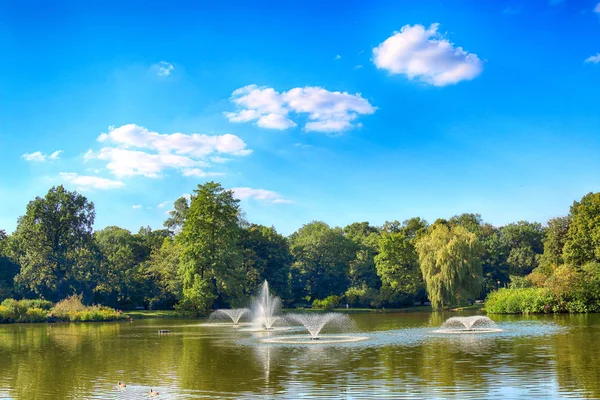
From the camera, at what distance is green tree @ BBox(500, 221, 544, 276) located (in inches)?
3275

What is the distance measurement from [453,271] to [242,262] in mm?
23476

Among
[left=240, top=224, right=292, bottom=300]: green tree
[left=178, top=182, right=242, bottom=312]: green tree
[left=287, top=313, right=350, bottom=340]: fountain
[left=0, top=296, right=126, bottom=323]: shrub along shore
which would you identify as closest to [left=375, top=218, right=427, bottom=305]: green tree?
[left=240, top=224, right=292, bottom=300]: green tree

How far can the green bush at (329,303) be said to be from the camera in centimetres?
7312

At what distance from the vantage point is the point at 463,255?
6062 centimetres

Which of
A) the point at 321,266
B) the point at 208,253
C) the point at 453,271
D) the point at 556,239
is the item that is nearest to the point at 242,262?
the point at 208,253

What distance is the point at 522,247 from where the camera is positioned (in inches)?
3415

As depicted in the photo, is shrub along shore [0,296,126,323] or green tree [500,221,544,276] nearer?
shrub along shore [0,296,126,323]

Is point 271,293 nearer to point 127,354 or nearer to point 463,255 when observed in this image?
point 463,255

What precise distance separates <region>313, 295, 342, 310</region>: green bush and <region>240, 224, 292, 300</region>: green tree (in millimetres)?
4315

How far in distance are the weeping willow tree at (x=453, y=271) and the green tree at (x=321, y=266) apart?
21.8 meters

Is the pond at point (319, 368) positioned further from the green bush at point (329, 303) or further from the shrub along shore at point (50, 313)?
the green bush at point (329, 303)

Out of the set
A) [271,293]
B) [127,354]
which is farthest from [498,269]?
[127,354]

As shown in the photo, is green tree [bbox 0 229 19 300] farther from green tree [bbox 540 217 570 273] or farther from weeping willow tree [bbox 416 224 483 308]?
green tree [bbox 540 217 570 273]

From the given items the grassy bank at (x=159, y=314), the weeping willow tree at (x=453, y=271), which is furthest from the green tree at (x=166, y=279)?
the weeping willow tree at (x=453, y=271)
